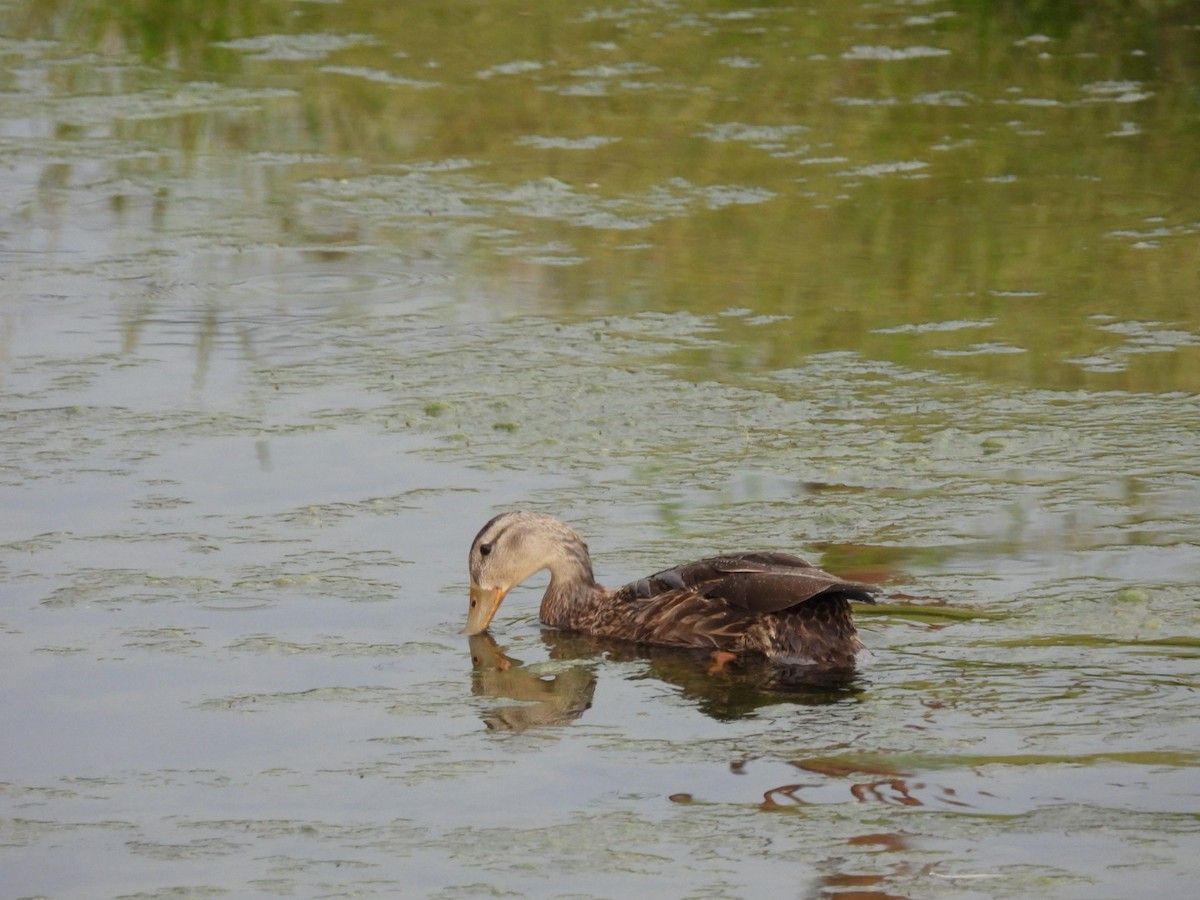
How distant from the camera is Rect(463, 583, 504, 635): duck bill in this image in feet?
22.5

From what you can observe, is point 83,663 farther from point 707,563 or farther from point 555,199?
point 555,199

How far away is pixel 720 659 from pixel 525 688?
24.6 inches

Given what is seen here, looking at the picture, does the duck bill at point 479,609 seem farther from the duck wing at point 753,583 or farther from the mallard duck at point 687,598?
the duck wing at point 753,583

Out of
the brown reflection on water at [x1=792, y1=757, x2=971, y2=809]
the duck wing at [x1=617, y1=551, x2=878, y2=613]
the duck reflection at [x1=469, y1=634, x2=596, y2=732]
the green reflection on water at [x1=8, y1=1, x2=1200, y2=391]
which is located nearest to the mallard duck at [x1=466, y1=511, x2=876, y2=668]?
the duck wing at [x1=617, y1=551, x2=878, y2=613]

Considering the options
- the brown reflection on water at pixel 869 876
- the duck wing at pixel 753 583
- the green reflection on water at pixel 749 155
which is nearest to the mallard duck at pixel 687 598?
the duck wing at pixel 753 583

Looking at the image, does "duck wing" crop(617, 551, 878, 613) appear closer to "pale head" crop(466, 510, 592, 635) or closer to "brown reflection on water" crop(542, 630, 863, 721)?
"brown reflection on water" crop(542, 630, 863, 721)

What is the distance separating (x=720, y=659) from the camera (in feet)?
21.8

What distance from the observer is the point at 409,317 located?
10047 millimetres

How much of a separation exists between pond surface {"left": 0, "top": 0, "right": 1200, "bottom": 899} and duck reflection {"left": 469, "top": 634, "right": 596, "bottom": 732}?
0.08 ft

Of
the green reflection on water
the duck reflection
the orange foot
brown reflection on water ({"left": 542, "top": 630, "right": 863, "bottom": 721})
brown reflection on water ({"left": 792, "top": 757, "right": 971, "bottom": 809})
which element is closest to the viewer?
brown reflection on water ({"left": 792, "top": 757, "right": 971, "bottom": 809})

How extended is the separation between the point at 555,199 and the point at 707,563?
5534 millimetres

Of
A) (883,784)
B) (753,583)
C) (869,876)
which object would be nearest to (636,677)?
(753,583)

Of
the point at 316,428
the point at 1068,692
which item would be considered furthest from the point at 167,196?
the point at 1068,692

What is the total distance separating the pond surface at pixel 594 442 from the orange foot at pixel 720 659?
3.5 inches
